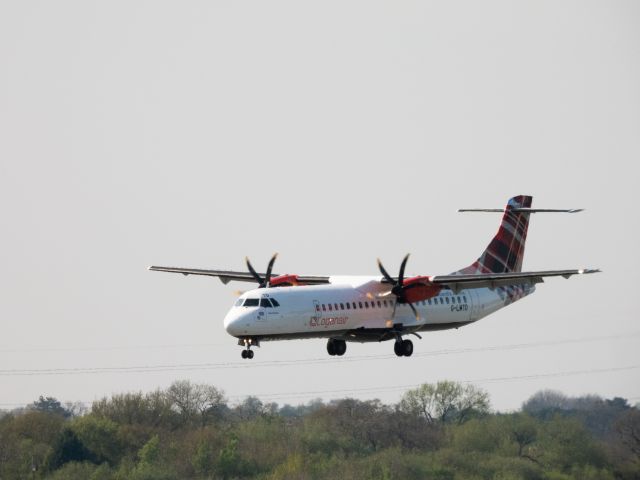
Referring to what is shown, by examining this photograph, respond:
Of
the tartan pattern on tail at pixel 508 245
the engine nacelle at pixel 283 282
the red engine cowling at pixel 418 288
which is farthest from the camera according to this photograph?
the tartan pattern on tail at pixel 508 245

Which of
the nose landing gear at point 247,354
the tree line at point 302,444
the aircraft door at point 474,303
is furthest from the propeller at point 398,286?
the tree line at point 302,444

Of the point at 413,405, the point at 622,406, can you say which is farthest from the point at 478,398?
the point at 622,406

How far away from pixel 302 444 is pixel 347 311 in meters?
24.9

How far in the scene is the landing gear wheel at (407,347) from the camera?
223 feet

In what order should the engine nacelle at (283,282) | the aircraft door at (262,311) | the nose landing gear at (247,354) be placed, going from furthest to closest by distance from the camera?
1. the engine nacelle at (283,282)
2. the aircraft door at (262,311)
3. the nose landing gear at (247,354)

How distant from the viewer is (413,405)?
10044 centimetres

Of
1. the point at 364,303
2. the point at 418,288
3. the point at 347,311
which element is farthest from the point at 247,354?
the point at 418,288

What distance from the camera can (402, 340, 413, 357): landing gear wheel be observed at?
67.9 meters

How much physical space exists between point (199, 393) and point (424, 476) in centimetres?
2183

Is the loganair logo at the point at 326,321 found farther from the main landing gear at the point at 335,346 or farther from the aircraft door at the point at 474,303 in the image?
the aircraft door at the point at 474,303

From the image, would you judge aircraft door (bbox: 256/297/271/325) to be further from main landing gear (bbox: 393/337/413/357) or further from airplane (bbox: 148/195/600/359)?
main landing gear (bbox: 393/337/413/357)

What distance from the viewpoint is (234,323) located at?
61406 mm

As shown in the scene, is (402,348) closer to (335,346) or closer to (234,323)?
(335,346)

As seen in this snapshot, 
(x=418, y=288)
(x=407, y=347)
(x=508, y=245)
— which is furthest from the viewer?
(x=508, y=245)
